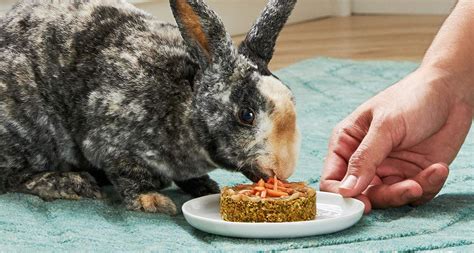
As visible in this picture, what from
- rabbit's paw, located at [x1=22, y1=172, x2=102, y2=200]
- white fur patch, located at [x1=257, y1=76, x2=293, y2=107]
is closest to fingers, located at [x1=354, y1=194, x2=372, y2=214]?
white fur patch, located at [x1=257, y1=76, x2=293, y2=107]

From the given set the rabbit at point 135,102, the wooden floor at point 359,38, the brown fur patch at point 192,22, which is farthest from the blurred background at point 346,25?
the brown fur patch at point 192,22

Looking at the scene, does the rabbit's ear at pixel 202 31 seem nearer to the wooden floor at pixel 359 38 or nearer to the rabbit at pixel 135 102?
the rabbit at pixel 135 102

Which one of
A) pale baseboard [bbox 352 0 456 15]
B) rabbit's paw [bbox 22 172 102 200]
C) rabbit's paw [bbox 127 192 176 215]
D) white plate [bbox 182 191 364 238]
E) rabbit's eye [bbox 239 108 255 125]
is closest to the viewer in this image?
white plate [bbox 182 191 364 238]

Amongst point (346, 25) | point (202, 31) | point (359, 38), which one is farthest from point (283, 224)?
Answer: point (346, 25)

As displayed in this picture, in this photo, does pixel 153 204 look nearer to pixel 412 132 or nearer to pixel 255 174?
pixel 255 174

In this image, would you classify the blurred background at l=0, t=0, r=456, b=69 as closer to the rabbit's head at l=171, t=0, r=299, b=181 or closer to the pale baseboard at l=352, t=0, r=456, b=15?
the pale baseboard at l=352, t=0, r=456, b=15

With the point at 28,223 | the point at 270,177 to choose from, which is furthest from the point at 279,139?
the point at 28,223

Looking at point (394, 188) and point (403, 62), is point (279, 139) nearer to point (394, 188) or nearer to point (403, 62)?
point (394, 188)
